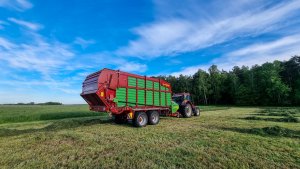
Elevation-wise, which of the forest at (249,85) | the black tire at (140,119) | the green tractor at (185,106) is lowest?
the black tire at (140,119)

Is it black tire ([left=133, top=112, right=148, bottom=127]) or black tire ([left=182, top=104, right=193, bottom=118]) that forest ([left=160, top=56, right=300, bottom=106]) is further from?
black tire ([left=133, top=112, right=148, bottom=127])

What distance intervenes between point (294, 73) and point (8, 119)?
62.8 metres

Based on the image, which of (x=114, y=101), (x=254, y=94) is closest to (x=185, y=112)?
(x=114, y=101)

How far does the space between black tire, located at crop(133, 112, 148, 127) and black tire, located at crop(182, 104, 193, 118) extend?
5309mm

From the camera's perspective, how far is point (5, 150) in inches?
248

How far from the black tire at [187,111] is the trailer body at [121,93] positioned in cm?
355

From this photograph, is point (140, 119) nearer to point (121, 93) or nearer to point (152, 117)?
point (152, 117)

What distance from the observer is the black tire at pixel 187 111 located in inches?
610

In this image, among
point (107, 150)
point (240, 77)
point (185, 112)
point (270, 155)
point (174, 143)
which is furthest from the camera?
point (240, 77)

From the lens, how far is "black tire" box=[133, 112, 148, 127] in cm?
1065

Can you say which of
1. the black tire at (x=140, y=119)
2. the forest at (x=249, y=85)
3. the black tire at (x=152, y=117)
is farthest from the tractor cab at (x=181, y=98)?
the forest at (x=249, y=85)

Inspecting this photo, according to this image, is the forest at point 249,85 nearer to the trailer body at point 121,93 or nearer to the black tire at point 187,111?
the black tire at point 187,111

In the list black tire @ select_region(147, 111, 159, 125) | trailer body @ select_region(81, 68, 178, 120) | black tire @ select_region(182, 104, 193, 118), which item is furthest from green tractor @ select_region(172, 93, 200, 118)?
black tire @ select_region(147, 111, 159, 125)

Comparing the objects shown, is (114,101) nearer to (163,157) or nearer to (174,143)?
(174,143)
